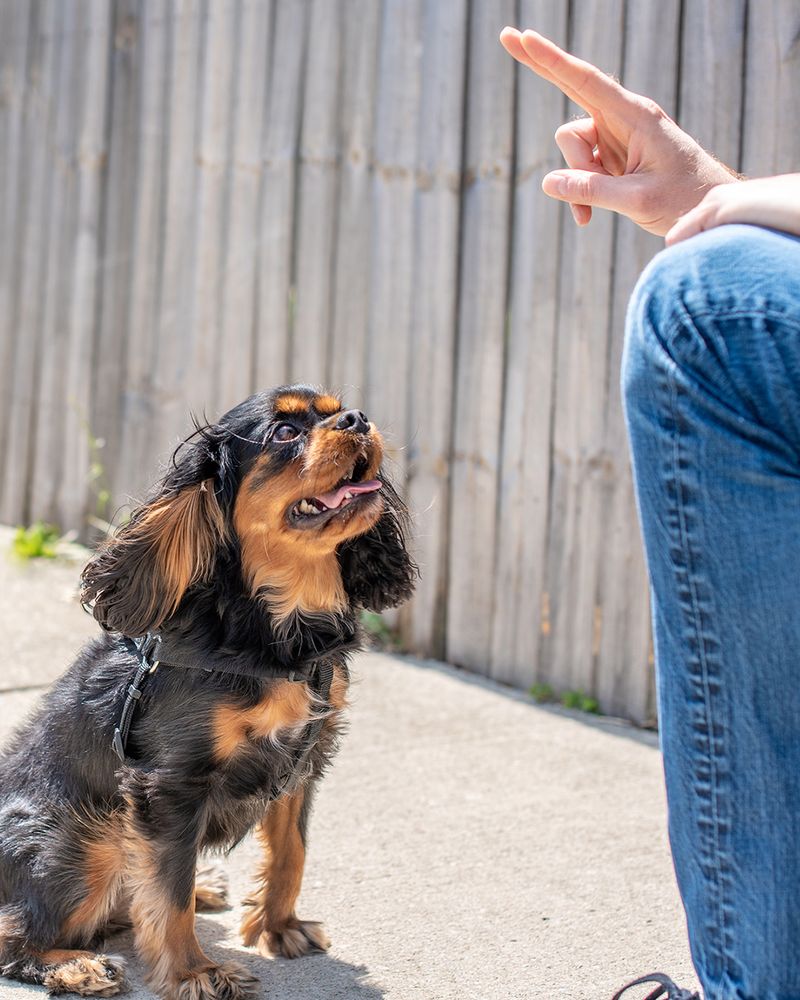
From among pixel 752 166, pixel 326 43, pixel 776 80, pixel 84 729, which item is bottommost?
pixel 84 729

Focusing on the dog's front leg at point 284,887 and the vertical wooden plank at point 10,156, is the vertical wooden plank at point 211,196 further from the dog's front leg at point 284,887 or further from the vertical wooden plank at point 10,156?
the dog's front leg at point 284,887

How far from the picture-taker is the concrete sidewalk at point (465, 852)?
9.57 feet

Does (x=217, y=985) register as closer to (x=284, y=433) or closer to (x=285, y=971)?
(x=285, y=971)

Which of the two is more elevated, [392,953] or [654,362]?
[654,362]

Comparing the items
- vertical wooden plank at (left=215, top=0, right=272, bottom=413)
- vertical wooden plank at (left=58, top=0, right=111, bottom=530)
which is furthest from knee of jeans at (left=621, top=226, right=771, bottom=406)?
vertical wooden plank at (left=58, top=0, right=111, bottom=530)

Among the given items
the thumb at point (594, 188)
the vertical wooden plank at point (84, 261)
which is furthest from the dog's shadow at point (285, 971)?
the vertical wooden plank at point (84, 261)

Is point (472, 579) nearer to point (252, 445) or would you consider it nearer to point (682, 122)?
point (682, 122)

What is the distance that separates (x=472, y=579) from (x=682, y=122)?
203 centimetres

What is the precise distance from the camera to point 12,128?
6.66 meters

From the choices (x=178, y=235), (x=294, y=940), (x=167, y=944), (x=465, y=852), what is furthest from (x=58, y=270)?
(x=167, y=944)

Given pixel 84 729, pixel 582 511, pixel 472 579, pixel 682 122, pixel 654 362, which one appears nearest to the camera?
pixel 654 362

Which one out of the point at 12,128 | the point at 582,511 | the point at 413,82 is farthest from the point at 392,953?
the point at 12,128

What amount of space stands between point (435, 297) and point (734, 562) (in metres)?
3.61

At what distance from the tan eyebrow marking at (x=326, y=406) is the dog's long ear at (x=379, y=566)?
0.87 ft
